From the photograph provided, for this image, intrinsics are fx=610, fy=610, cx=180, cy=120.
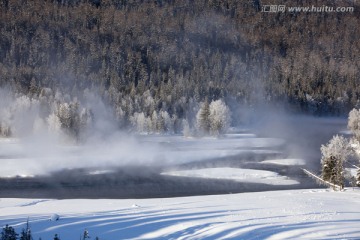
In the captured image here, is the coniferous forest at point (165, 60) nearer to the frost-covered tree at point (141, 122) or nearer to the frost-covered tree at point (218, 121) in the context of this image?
the frost-covered tree at point (141, 122)

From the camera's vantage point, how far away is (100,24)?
169625 millimetres

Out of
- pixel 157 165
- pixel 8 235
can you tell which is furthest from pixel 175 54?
pixel 8 235

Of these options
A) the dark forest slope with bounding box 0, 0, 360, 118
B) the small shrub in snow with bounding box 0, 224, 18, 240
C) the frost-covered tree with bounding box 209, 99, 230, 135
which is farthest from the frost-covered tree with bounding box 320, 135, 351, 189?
the dark forest slope with bounding box 0, 0, 360, 118

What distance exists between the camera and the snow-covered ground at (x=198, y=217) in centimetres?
2911

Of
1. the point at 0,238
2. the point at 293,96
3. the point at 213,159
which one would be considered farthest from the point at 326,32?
the point at 0,238

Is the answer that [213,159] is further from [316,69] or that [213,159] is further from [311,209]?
[316,69]

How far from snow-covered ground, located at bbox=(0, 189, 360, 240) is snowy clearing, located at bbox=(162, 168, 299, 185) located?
38.2 ft

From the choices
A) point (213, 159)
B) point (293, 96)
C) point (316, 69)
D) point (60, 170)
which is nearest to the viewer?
point (60, 170)

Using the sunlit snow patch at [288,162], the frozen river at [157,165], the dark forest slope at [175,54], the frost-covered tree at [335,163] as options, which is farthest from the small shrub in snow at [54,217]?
the dark forest slope at [175,54]

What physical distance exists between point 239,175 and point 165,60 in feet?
312

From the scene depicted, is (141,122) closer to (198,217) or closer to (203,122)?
(203,122)

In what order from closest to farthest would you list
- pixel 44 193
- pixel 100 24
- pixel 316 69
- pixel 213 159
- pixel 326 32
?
pixel 44 193 → pixel 213 159 → pixel 316 69 → pixel 100 24 → pixel 326 32

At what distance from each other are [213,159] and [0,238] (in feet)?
135

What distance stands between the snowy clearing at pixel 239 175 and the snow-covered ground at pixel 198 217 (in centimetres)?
1163
